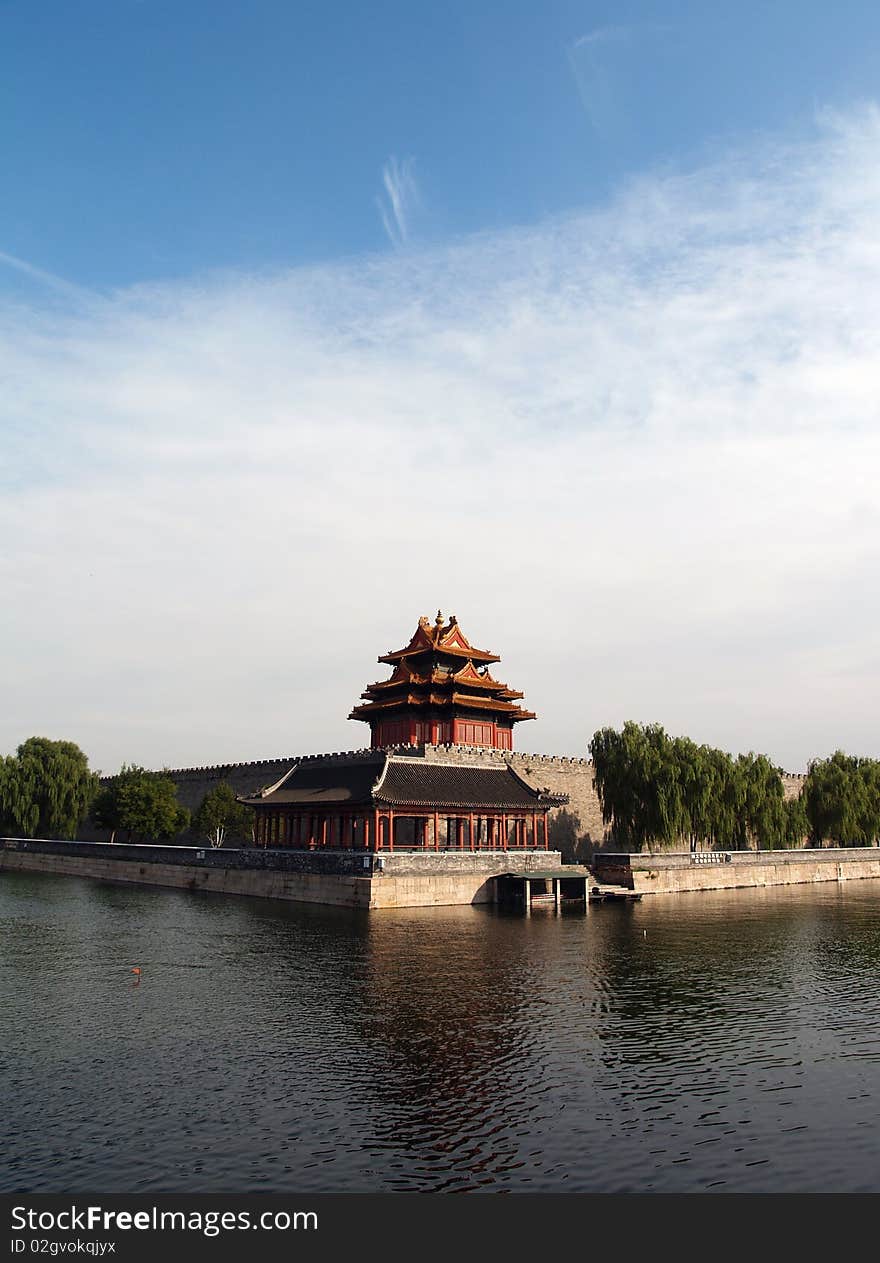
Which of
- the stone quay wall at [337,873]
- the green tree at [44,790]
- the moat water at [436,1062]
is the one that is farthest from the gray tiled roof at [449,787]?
the green tree at [44,790]

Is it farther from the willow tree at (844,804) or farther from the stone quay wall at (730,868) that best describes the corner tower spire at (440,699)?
the willow tree at (844,804)

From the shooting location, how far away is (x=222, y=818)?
57.0 metres

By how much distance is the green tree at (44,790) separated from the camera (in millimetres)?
63125

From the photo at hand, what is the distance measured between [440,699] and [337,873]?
65.6ft

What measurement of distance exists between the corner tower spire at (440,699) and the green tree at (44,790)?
1945 cm

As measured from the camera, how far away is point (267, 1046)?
59.1 feet

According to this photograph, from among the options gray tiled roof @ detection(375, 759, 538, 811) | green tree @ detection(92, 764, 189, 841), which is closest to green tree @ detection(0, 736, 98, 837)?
green tree @ detection(92, 764, 189, 841)

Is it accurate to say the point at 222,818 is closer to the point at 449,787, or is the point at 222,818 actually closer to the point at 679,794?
the point at 449,787

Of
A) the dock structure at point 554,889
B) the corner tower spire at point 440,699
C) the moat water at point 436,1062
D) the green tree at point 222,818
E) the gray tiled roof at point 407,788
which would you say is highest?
the corner tower spire at point 440,699

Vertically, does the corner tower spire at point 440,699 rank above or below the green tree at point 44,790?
above

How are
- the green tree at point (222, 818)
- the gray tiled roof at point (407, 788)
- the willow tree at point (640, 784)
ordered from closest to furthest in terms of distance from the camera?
the gray tiled roof at point (407, 788)
the willow tree at point (640, 784)
the green tree at point (222, 818)

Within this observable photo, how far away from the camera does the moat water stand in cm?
1262

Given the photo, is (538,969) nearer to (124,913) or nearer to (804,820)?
(124,913)

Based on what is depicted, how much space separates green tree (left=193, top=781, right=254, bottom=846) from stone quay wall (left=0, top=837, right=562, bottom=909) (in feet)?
17.0
